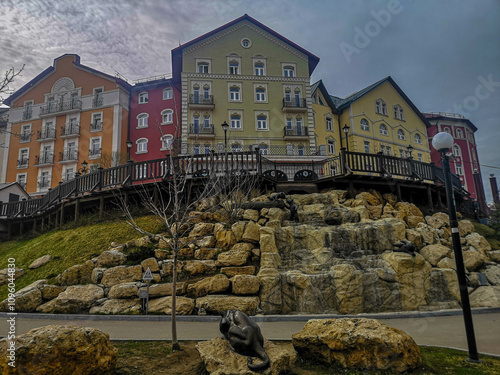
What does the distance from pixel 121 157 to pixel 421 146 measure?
3877 cm

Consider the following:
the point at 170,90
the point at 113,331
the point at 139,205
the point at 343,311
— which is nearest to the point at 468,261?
the point at 343,311

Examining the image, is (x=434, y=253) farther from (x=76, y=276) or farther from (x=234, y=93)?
(x=234, y=93)

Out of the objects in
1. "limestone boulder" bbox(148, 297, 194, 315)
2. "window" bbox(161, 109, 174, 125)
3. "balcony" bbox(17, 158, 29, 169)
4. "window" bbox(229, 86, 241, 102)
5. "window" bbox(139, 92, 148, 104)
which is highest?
"window" bbox(139, 92, 148, 104)

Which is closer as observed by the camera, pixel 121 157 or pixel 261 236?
pixel 261 236

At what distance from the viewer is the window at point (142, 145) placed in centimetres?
3725

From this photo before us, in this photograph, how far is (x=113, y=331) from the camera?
301 inches

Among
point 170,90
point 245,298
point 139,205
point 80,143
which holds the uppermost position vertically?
point 170,90

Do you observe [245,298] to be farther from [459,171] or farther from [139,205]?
[459,171]

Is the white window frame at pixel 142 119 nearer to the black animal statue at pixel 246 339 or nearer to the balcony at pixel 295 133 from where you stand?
the balcony at pixel 295 133

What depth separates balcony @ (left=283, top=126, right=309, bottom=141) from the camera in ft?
116

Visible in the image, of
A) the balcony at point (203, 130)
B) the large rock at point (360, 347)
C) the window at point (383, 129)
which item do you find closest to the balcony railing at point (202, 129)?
the balcony at point (203, 130)

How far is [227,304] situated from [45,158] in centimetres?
3819

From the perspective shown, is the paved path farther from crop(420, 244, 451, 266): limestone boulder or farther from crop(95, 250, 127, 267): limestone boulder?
crop(95, 250, 127, 267): limestone boulder

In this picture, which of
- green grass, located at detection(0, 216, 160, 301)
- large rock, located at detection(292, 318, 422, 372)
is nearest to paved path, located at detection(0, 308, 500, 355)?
large rock, located at detection(292, 318, 422, 372)
